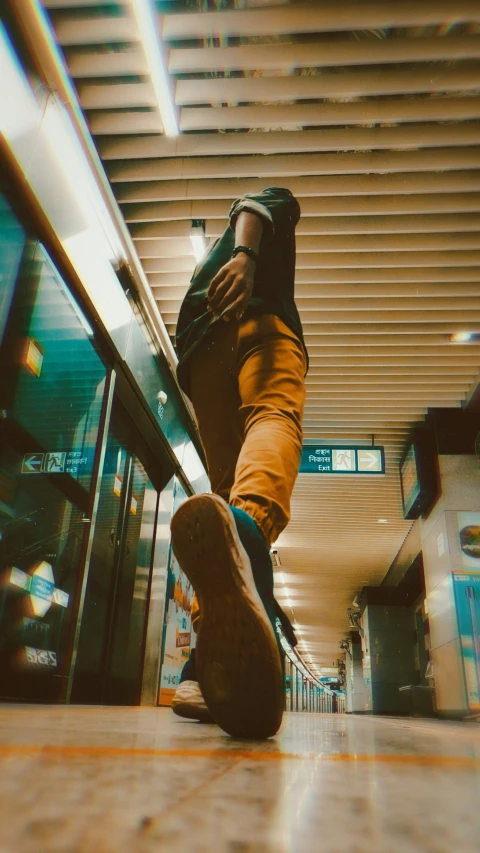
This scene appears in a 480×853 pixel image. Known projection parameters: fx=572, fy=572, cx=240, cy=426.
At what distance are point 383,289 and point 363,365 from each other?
1136mm

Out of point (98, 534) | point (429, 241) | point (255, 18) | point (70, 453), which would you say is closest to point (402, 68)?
point (255, 18)

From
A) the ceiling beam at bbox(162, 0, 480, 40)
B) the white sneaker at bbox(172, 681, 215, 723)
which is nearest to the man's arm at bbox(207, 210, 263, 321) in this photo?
the white sneaker at bbox(172, 681, 215, 723)

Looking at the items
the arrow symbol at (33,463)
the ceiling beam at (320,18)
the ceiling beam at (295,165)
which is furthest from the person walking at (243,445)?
the ceiling beam at (295,165)

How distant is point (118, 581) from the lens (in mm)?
4477

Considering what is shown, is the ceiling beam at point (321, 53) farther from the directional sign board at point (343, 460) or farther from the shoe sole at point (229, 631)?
the directional sign board at point (343, 460)

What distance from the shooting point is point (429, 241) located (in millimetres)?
4422

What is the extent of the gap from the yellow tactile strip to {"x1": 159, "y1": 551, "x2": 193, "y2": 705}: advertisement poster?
467 cm

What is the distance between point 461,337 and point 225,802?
5.64m

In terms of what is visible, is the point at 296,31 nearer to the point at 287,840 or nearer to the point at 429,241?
the point at 429,241

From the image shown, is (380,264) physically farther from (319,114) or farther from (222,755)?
(222,755)

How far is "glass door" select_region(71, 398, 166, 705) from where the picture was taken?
3.96m

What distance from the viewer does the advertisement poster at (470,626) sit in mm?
5609

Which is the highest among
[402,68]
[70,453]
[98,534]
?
[402,68]

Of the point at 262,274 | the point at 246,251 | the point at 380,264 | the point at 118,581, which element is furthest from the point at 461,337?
the point at 246,251
